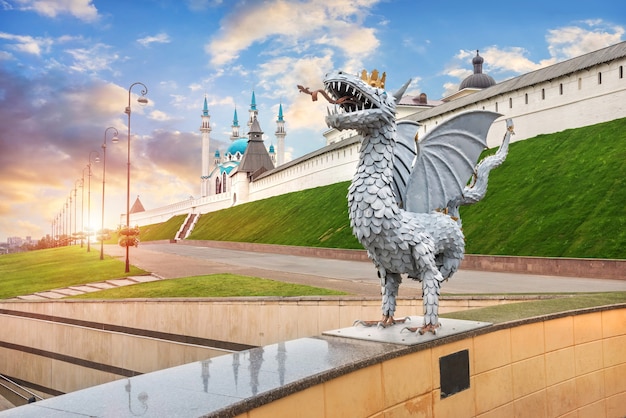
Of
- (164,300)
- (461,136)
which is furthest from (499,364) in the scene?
(164,300)

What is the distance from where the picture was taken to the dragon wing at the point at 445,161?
593 cm

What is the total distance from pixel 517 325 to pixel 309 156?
51943 mm

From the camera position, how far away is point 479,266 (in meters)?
21.7

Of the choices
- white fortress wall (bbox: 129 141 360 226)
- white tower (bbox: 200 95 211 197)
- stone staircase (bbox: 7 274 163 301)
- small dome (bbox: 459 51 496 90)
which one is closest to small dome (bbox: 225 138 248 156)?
white tower (bbox: 200 95 211 197)

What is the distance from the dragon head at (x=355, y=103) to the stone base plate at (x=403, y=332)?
2.07m

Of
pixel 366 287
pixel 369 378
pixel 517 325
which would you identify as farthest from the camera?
pixel 366 287

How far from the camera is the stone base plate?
478 centimetres

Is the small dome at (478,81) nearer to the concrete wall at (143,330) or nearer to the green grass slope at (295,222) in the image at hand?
the green grass slope at (295,222)

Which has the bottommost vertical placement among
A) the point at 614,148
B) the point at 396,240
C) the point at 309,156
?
the point at 396,240

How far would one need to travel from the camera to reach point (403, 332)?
5055 millimetres

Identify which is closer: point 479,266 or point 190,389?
point 190,389

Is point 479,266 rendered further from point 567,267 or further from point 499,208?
point 499,208

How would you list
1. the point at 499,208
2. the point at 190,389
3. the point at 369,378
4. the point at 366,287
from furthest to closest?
the point at 499,208
the point at 366,287
the point at 369,378
the point at 190,389

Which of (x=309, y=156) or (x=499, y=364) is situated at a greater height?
(x=309, y=156)
